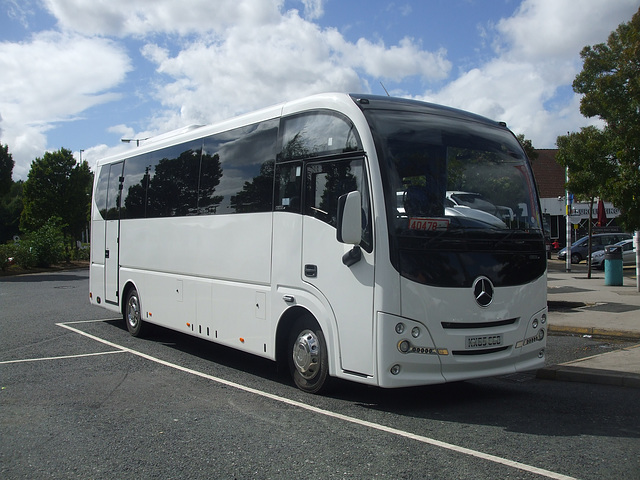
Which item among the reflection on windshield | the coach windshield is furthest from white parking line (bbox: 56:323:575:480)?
the reflection on windshield

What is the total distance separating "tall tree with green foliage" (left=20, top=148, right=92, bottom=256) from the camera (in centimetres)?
5297

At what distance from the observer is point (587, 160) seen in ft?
65.1

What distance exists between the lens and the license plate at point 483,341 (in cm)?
650

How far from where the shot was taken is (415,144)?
671 centimetres

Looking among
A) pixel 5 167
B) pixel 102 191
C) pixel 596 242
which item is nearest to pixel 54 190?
pixel 5 167

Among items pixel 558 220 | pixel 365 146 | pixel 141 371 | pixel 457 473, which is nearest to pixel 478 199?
pixel 365 146

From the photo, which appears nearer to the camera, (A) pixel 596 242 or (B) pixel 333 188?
(B) pixel 333 188

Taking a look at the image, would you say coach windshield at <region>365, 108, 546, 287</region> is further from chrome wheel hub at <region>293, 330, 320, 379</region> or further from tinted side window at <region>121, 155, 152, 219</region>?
tinted side window at <region>121, 155, 152, 219</region>

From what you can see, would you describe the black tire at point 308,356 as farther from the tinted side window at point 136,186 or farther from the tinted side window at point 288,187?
the tinted side window at point 136,186

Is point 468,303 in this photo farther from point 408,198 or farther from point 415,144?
point 415,144

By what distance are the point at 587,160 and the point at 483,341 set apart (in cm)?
1514

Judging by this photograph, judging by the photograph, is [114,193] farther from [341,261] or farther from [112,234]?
[341,261]

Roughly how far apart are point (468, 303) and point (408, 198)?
3.99 ft

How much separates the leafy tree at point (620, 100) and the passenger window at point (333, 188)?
12414mm
